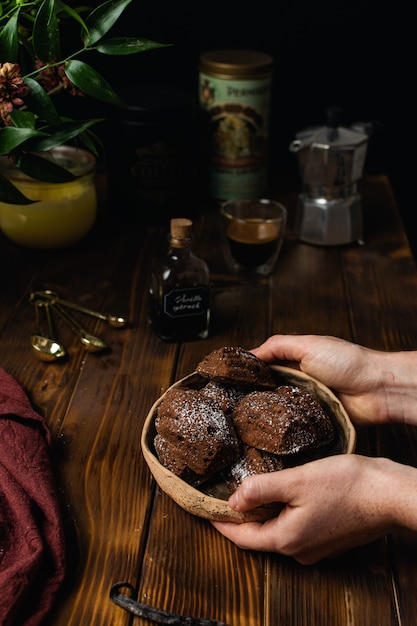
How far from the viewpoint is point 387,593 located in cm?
96

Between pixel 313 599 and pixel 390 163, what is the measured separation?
1562 mm

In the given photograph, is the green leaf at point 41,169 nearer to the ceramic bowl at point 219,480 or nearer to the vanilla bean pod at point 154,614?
the ceramic bowl at point 219,480

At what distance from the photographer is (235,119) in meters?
1.90

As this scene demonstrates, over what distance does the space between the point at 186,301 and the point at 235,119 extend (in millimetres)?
660

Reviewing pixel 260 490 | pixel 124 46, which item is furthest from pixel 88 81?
pixel 260 490

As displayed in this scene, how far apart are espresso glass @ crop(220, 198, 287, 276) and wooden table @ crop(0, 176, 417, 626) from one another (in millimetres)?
41

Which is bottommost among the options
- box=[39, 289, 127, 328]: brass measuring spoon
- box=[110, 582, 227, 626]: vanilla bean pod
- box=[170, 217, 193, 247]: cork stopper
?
box=[39, 289, 127, 328]: brass measuring spoon

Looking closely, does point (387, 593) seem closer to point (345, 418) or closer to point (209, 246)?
point (345, 418)

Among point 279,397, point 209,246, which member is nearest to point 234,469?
point 279,397

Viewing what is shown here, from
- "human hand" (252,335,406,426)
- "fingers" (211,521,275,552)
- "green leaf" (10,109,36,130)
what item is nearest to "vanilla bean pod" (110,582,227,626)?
"fingers" (211,521,275,552)

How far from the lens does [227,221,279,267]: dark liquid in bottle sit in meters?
1.66

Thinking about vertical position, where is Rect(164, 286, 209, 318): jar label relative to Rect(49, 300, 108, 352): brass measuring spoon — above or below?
above

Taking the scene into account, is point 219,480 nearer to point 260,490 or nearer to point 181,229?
point 260,490

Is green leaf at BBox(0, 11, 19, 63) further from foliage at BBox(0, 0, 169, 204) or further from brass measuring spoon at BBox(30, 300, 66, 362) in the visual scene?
brass measuring spoon at BBox(30, 300, 66, 362)
